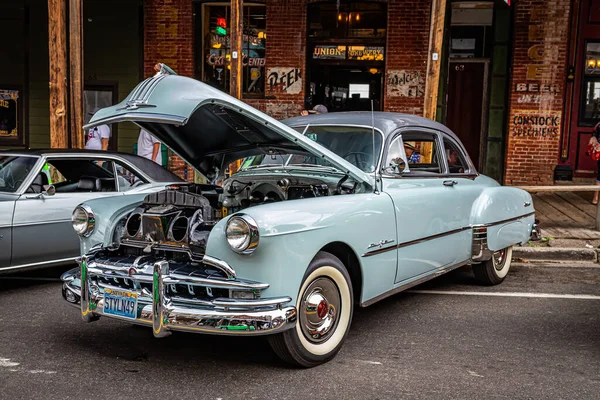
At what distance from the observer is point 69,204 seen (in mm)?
6305

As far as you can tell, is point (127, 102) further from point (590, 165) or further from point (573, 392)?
point (590, 165)

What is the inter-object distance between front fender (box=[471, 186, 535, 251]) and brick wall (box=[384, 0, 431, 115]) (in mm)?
6624

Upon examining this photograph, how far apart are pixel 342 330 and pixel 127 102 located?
208cm

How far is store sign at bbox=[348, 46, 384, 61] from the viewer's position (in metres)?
13.4

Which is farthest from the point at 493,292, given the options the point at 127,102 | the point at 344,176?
the point at 127,102

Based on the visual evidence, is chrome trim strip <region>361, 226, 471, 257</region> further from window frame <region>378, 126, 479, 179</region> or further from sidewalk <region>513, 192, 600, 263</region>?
sidewalk <region>513, 192, 600, 263</region>

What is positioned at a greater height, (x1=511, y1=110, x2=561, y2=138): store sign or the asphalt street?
(x1=511, y1=110, x2=561, y2=138): store sign

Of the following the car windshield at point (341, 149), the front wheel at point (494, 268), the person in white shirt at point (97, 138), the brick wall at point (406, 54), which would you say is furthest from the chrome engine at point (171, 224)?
the brick wall at point (406, 54)

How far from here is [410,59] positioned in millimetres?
13133

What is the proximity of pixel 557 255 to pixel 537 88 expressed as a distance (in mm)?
5823

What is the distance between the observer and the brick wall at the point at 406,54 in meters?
13.1

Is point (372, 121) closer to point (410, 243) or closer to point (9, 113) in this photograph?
point (410, 243)

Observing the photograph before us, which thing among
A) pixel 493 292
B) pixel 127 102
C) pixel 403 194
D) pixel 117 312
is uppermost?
pixel 127 102

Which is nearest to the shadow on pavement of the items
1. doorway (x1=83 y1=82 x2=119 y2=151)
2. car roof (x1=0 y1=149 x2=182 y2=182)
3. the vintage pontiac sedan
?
car roof (x1=0 y1=149 x2=182 y2=182)
